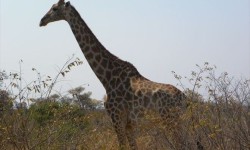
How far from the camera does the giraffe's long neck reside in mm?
9047

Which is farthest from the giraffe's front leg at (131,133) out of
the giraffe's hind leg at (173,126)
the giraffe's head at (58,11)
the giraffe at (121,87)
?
the giraffe's head at (58,11)

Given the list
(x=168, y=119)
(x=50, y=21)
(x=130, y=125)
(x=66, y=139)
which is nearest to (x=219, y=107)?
(x=168, y=119)

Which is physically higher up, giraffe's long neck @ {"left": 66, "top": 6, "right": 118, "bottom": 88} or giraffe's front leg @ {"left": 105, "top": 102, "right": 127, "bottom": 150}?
giraffe's long neck @ {"left": 66, "top": 6, "right": 118, "bottom": 88}

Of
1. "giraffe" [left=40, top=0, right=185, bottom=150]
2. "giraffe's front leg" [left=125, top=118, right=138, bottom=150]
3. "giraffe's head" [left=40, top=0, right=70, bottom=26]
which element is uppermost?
"giraffe's head" [left=40, top=0, right=70, bottom=26]

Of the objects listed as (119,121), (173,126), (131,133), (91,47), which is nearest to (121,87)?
(119,121)

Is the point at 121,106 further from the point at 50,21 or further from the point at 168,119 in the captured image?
the point at 50,21

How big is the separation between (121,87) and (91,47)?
1.10m

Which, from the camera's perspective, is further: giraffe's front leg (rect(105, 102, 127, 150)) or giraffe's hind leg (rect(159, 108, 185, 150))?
giraffe's front leg (rect(105, 102, 127, 150))

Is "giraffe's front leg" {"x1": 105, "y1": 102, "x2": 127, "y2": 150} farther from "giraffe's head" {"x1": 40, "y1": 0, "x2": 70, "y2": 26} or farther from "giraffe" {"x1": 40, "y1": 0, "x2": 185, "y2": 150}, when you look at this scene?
"giraffe's head" {"x1": 40, "y1": 0, "x2": 70, "y2": 26}

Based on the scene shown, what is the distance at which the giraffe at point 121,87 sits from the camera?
8.30 meters

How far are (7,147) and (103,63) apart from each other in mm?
2359

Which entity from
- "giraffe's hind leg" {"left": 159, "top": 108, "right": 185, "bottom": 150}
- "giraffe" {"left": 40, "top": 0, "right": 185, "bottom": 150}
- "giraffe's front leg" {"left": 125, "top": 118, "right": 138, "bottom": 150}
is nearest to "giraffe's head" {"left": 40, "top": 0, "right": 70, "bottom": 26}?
"giraffe" {"left": 40, "top": 0, "right": 185, "bottom": 150}

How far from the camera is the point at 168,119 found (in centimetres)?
783

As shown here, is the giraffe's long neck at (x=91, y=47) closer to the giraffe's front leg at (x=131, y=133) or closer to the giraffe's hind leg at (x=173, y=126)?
the giraffe's front leg at (x=131, y=133)
